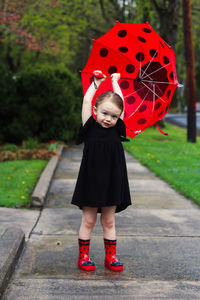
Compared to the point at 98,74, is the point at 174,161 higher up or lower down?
lower down

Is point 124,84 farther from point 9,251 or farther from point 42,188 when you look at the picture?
point 42,188

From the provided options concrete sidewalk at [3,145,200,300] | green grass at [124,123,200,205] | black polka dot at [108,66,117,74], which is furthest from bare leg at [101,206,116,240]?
green grass at [124,123,200,205]

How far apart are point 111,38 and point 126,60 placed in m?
0.25

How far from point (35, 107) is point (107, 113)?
993 cm

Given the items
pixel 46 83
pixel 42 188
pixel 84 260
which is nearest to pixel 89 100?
pixel 84 260

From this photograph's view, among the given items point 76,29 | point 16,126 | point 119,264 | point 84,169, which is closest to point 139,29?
point 84,169

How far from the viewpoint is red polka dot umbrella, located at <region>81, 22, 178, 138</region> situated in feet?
12.6

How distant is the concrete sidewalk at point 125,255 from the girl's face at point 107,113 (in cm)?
131

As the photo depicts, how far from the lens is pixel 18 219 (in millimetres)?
5480

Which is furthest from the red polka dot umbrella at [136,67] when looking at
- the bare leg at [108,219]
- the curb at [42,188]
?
the curb at [42,188]

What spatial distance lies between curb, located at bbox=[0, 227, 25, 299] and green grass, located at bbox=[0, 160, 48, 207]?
6.39ft

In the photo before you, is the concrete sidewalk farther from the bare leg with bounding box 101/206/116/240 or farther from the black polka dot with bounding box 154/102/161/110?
the black polka dot with bounding box 154/102/161/110

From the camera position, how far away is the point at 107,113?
3.60 m

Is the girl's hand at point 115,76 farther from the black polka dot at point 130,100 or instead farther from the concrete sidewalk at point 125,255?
the concrete sidewalk at point 125,255
